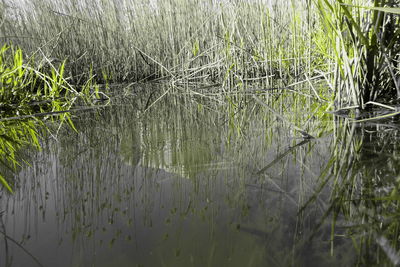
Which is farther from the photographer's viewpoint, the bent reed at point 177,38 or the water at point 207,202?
the bent reed at point 177,38

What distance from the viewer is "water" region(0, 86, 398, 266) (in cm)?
33

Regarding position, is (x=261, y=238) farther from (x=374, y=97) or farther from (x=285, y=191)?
(x=374, y=97)

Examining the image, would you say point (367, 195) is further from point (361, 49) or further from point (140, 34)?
point (140, 34)

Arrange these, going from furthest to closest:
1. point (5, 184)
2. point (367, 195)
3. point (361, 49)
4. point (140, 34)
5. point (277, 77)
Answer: point (140, 34)
point (277, 77)
point (361, 49)
point (5, 184)
point (367, 195)

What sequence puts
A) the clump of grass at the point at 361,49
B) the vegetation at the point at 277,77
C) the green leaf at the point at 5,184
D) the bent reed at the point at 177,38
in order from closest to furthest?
the vegetation at the point at 277,77
the green leaf at the point at 5,184
the clump of grass at the point at 361,49
the bent reed at the point at 177,38

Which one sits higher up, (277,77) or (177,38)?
(177,38)

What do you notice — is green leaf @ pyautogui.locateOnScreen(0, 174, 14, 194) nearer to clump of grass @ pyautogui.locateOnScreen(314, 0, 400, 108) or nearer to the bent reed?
clump of grass @ pyautogui.locateOnScreen(314, 0, 400, 108)

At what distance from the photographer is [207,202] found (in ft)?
1.46

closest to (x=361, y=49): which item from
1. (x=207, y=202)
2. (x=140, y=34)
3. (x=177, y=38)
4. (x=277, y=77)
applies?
(x=207, y=202)

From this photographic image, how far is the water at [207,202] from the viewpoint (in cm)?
33

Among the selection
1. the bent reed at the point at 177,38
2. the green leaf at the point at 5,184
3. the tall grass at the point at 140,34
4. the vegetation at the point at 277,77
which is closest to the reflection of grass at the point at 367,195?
the vegetation at the point at 277,77

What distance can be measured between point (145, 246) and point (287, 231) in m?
0.18

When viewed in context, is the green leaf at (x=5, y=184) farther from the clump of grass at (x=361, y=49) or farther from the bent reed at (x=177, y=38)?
the bent reed at (x=177, y=38)

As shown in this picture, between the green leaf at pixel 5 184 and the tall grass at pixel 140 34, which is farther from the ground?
the tall grass at pixel 140 34
